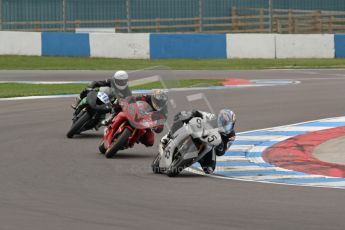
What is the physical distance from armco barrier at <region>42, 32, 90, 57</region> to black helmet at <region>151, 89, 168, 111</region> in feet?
70.5

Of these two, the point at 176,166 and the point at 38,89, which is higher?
the point at 38,89

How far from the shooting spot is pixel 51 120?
657 inches

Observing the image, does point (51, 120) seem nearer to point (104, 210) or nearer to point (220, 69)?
point (104, 210)

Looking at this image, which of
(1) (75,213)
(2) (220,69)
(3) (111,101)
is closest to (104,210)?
(1) (75,213)

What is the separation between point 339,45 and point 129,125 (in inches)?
800

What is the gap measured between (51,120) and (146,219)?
8.79m

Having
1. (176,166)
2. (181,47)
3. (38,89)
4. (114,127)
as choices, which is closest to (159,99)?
(176,166)

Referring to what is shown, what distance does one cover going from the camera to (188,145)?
10.7 metres

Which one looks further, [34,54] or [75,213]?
[34,54]

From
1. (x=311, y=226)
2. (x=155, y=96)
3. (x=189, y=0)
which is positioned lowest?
(x=311, y=226)

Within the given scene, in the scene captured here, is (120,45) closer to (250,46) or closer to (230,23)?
(230,23)

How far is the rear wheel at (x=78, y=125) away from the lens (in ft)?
47.3

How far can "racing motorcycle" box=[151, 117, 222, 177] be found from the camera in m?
10.5

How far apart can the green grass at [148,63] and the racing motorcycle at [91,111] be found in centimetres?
1431
